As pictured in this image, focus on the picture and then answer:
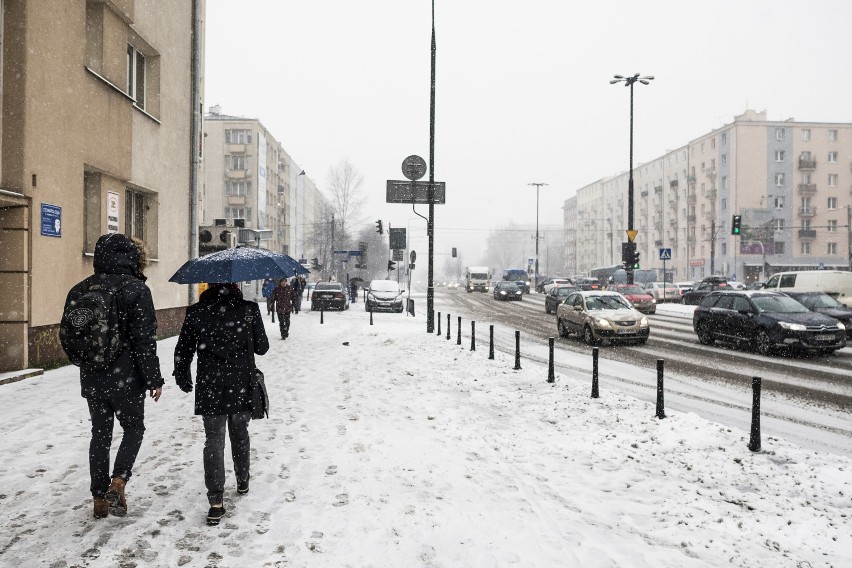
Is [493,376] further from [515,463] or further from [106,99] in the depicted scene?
[106,99]

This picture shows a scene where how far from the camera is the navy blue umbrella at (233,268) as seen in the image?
425 centimetres

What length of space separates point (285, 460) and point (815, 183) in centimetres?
8320

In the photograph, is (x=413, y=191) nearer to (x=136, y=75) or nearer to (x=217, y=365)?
(x=136, y=75)

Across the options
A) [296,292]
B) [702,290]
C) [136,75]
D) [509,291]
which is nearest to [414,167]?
[136,75]

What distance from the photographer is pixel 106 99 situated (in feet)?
39.9

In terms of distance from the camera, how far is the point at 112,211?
1252 cm

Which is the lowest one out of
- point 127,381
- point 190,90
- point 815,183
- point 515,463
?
point 515,463

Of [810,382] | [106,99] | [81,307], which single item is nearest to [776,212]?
[810,382]

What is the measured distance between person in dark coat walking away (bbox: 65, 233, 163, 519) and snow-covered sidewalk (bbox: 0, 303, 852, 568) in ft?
0.88

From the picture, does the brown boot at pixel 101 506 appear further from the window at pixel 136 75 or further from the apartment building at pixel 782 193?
the apartment building at pixel 782 193

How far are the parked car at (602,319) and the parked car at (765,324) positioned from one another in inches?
70.6

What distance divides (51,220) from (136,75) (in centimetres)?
634

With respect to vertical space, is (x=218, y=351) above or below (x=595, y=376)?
above

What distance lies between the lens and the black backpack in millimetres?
3992
